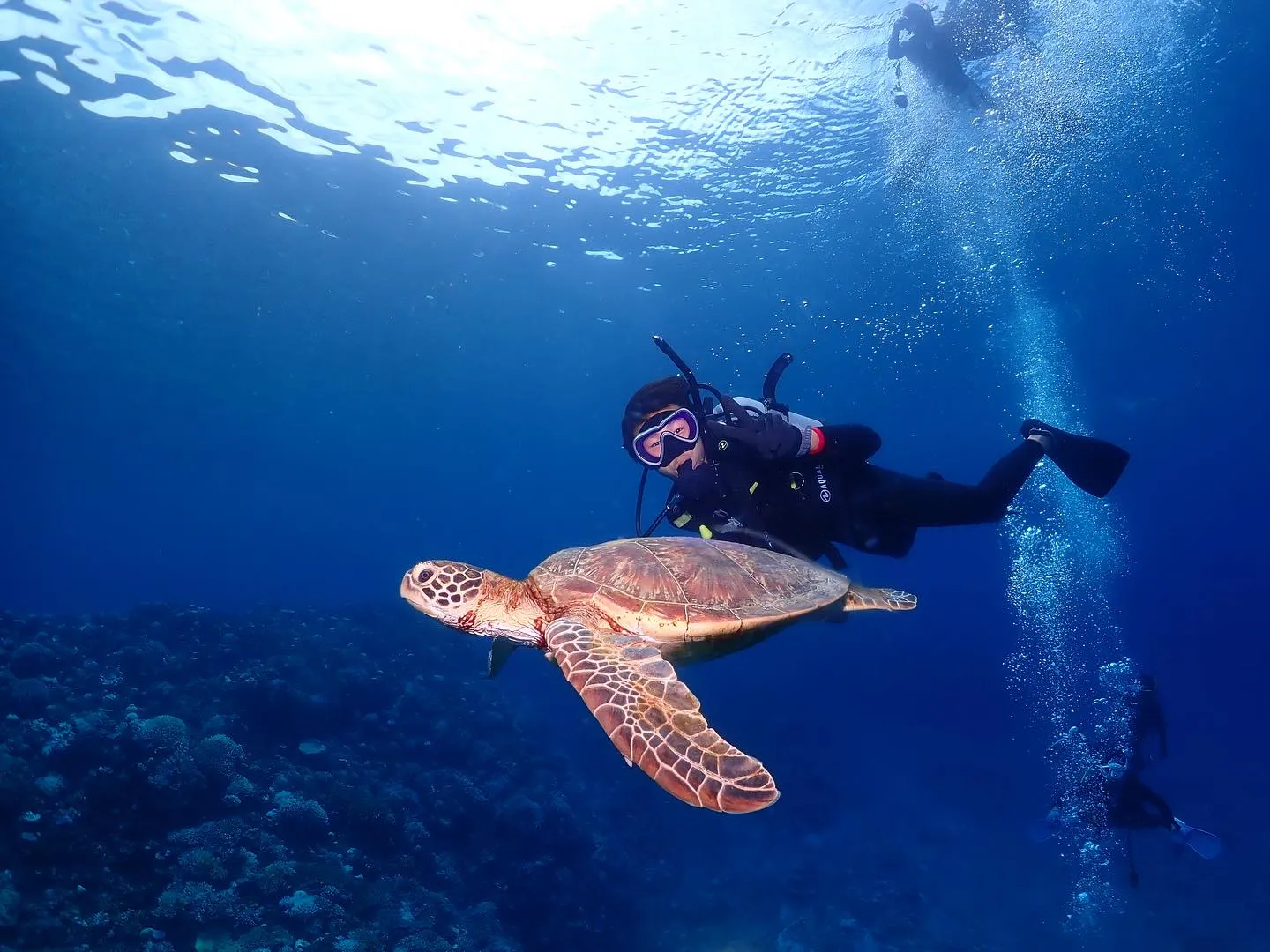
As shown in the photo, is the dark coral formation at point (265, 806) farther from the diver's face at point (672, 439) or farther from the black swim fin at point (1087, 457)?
the black swim fin at point (1087, 457)

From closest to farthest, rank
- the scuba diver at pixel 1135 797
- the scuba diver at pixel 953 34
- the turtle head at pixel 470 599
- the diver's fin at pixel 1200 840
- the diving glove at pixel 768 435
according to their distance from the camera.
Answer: the turtle head at pixel 470 599, the diving glove at pixel 768 435, the diver's fin at pixel 1200 840, the scuba diver at pixel 1135 797, the scuba diver at pixel 953 34

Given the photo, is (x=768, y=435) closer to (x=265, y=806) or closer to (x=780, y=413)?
(x=780, y=413)

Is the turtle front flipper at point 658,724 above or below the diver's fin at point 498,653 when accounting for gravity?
above

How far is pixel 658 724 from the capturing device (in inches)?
96.1

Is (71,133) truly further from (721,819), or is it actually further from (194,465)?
(194,465)

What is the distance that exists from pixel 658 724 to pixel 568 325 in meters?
29.6

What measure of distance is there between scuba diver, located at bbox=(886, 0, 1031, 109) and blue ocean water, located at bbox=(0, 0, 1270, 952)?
19.5 inches

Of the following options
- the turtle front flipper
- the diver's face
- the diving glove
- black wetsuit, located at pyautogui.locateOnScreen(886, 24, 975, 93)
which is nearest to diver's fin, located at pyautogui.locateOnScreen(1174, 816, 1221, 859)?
the diving glove

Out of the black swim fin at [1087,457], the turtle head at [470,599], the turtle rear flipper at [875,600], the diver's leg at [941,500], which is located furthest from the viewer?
the black swim fin at [1087,457]

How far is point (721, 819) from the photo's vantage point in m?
14.1

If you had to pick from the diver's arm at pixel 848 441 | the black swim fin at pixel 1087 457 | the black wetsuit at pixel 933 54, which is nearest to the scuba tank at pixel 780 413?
the diver's arm at pixel 848 441

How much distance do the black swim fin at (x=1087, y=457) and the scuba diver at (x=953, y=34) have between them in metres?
10.9

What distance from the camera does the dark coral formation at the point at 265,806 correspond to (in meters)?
6.29

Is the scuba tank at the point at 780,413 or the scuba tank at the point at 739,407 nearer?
the scuba tank at the point at 739,407
